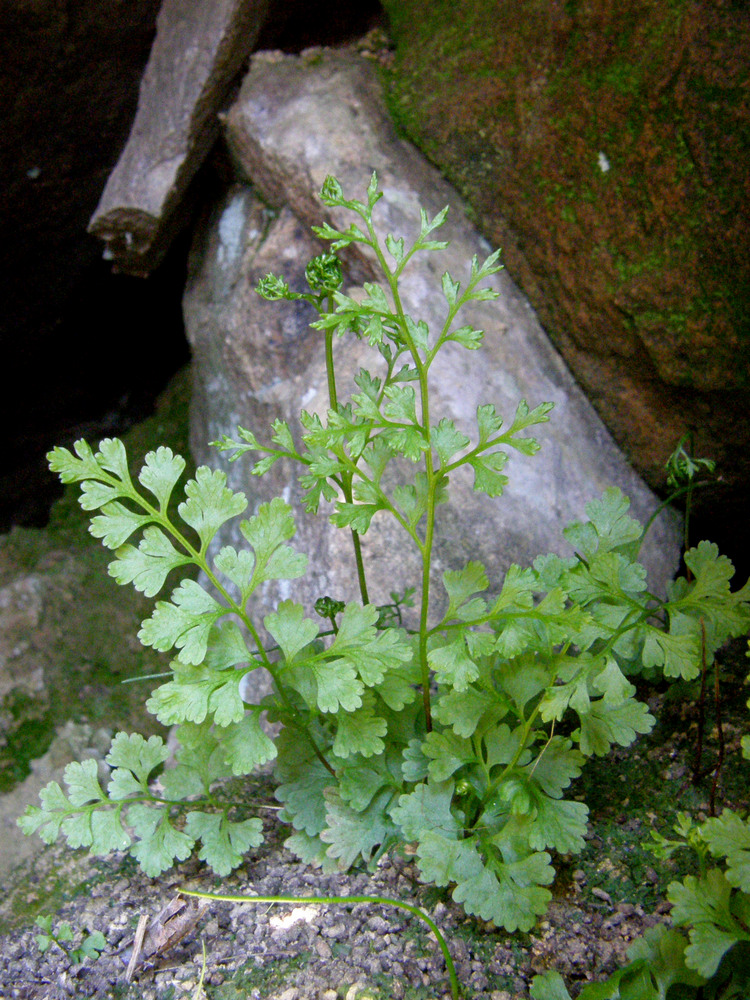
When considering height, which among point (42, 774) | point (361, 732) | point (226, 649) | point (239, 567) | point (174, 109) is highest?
point (174, 109)

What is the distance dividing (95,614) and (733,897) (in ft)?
9.06

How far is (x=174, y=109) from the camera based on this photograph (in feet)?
9.04

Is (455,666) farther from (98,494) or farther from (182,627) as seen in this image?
(98,494)

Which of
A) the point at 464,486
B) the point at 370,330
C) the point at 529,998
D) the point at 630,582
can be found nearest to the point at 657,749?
the point at 630,582

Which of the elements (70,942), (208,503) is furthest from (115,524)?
(70,942)

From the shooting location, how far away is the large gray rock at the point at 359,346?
2.23 metres

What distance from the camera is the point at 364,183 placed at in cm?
246

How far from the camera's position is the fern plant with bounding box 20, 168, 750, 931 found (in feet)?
4.63

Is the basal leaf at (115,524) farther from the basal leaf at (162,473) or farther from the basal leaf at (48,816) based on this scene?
the basal leaf at (48,816)

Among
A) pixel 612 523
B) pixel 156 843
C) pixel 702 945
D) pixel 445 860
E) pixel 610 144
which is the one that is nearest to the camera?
pixel 702 945

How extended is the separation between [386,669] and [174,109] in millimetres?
2291

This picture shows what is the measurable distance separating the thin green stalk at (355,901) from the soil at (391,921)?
2 centimetres

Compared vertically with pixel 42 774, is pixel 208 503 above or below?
above

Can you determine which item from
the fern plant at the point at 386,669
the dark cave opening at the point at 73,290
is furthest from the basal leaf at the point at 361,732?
the dark cave opening at the point at 73,290
